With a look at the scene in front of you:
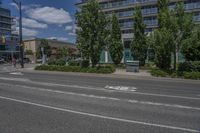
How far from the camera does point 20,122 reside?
22.8 ft

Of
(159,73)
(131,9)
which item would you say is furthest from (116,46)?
(131,9)

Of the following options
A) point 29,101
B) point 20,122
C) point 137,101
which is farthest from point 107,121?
point 29,101

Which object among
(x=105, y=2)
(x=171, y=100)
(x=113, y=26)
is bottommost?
(x=171, y=100)

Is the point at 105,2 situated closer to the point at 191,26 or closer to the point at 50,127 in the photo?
the point at 191,26

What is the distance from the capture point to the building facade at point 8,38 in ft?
315

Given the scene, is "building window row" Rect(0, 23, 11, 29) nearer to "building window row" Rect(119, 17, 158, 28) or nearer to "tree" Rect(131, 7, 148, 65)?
"building window row" Rect(119, 17, 158, 28)

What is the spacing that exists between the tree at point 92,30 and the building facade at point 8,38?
72179 mm

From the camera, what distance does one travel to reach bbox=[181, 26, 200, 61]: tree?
2189 centimetres

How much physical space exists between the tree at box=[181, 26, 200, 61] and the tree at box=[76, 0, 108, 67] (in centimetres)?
878

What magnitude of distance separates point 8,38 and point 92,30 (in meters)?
74.6

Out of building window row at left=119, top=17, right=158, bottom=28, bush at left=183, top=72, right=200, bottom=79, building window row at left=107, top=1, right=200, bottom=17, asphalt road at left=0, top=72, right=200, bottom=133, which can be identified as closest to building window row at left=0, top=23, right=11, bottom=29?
building window row at left=107, top=1, right=200, bottom=17

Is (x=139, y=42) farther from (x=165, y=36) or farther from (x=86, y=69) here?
(x=165, y=36)

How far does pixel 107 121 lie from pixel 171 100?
4.42 metres

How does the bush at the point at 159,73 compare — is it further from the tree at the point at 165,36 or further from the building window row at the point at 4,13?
the building window row at the point at 4,13
